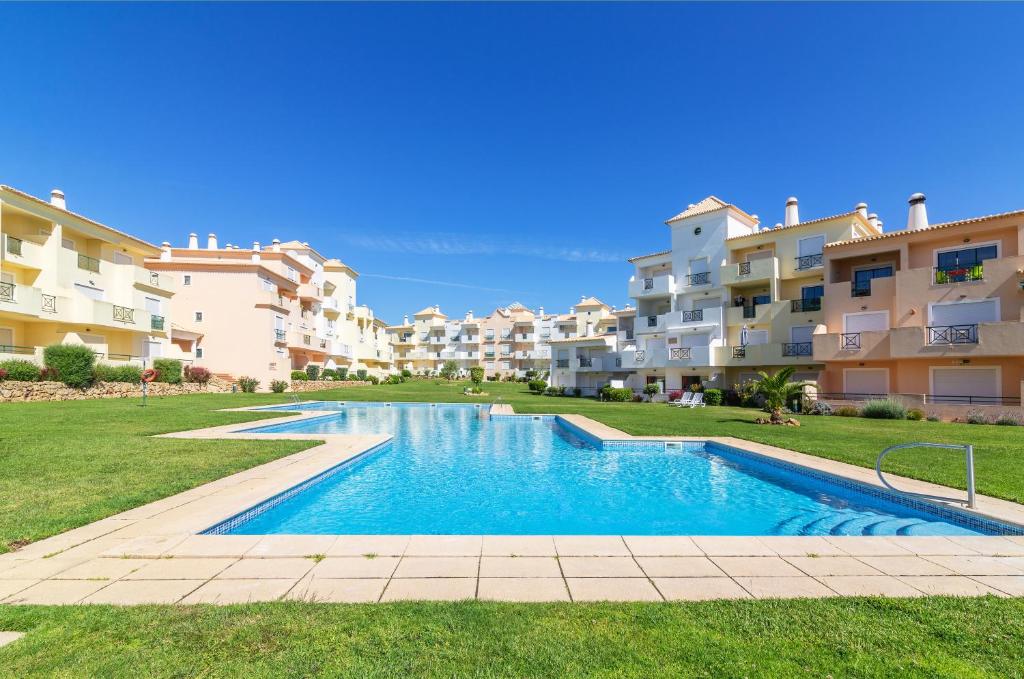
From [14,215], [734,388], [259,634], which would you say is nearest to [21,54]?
[14,215]

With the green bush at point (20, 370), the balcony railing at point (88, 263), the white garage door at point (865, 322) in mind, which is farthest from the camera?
the balcony railing at point (88, 263)

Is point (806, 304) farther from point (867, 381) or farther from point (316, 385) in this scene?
point (316, 385)

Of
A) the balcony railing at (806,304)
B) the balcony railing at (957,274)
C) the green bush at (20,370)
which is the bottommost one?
the green bush at (20,370)

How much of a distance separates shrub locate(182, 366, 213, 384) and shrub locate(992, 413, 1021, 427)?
41.3m

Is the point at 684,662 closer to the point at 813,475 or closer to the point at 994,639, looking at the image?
the point at 994,639

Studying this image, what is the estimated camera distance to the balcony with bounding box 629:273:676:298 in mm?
32594

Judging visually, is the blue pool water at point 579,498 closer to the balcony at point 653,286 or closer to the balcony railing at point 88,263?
the balcony at point 653,286

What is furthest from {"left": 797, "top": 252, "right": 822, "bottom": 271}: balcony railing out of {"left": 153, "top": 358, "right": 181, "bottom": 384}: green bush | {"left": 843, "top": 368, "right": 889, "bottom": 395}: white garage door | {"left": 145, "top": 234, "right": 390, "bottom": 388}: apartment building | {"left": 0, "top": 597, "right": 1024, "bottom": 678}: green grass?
{"left": 153, "top": 358, "right": 181, "bottom": 384}: green bush

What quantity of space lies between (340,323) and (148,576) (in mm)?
50938

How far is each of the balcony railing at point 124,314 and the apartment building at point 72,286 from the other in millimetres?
59

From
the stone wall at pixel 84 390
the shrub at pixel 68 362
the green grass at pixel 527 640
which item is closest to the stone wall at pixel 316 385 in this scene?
the stone wall at pixel 84 390

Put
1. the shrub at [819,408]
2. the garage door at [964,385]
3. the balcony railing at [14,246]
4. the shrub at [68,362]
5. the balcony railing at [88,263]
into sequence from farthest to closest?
the balcony railing at [88,263], the shrub at [819,408], the shrub at [68,362], the balcony railing at [14,246], the garage door at [964,385]

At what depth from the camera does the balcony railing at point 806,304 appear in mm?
26003

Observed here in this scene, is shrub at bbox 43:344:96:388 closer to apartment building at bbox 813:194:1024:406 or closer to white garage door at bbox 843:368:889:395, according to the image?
apartment building at bbox 813:194:1024:406
